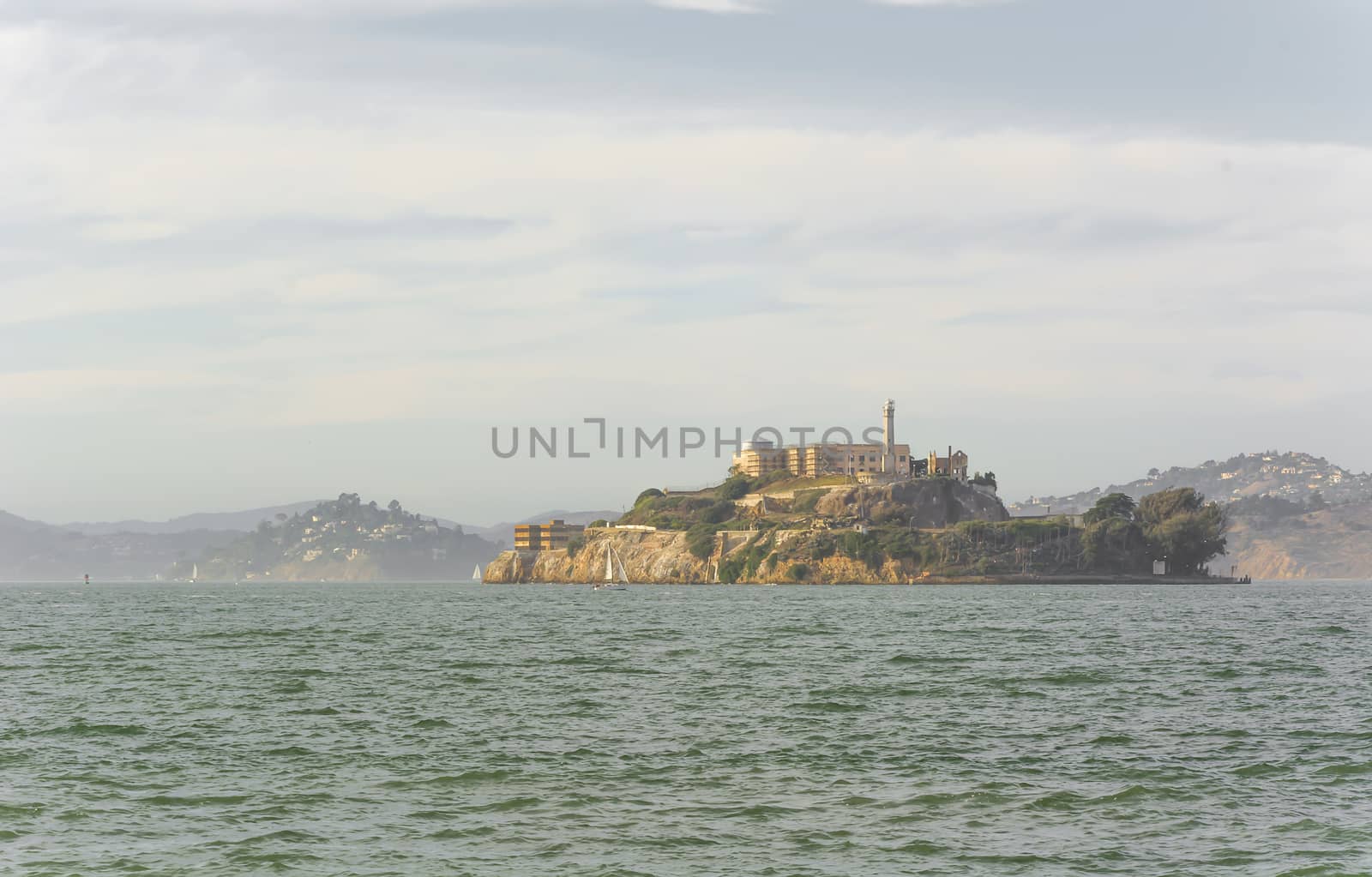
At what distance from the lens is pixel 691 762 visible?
→ 35.7 meters

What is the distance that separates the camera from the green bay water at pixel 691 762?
25609 mm

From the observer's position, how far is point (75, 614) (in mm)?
157125

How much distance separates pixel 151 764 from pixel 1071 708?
100 feet

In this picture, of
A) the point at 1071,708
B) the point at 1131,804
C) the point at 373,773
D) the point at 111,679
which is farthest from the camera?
the point at 111,679

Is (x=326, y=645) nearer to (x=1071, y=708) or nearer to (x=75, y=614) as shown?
(x=1071, y=708)

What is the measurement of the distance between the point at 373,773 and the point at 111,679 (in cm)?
3280

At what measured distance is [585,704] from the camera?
49.2 meters

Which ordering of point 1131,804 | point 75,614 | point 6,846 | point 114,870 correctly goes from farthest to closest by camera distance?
point 75,614 < point 1131,804 < point 6,846 < point 114,870

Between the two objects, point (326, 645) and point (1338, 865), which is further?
point (326, 645)

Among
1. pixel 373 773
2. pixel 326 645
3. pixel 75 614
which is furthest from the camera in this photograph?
pixel 75 614

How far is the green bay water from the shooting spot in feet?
84.0

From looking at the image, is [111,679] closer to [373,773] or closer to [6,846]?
[373,773]

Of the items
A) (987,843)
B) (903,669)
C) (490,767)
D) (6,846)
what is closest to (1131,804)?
(987,843)

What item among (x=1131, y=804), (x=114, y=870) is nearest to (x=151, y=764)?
(x=114, y=870)
